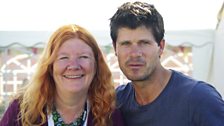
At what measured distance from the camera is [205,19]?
5.09 metres

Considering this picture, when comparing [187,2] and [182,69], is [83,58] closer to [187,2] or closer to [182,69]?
[182,69]

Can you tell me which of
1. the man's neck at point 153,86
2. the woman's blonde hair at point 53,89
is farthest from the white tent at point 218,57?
the man's neck at point 153,86

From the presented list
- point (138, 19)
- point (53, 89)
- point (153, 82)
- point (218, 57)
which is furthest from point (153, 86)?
point (218, 57)

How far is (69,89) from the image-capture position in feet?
6.57

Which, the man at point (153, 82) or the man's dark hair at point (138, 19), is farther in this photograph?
the man's dark hair at point (138, 19)

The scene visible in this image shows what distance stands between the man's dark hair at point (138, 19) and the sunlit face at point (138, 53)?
0.02 m

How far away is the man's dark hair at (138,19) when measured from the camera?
6.14ft

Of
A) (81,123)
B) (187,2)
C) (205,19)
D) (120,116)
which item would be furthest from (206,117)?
(187,2)

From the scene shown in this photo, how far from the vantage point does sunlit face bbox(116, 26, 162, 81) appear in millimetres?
1836

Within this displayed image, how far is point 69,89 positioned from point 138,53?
1.26ft

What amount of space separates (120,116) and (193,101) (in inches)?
17.2

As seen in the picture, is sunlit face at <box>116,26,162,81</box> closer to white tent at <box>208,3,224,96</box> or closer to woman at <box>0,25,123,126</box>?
woman at <box>0,25,123,126</box>

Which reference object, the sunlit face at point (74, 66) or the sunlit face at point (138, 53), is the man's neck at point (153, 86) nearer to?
the sunlit face at point (138, 53)

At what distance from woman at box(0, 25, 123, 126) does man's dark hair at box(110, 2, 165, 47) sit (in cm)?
17
